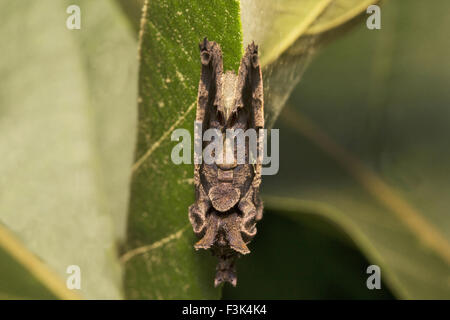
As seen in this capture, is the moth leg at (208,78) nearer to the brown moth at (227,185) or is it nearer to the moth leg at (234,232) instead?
the brown moth at (227,185)

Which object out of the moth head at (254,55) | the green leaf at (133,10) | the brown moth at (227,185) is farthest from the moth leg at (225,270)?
the green leaf at (133,10)

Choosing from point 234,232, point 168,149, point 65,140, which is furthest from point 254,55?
point 65,140

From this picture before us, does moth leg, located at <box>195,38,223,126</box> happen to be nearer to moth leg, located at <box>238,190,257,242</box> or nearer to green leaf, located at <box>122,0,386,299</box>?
green leaf, located at <box>122,0,386,299</box>

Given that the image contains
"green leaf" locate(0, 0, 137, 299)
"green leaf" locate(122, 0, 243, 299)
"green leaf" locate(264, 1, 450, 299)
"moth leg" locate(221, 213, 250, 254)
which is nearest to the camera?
"green leaf" locate(122, 0, 243, 299)

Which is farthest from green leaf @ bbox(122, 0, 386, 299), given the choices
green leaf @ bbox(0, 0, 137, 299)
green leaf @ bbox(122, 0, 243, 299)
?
green leaf @ bbox(0, 0, 137, 299)

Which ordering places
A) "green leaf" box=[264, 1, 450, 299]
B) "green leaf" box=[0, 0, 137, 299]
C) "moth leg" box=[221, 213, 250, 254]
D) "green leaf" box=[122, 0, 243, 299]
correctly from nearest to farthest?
"green leaf" box=[122, 0, 243, 299]
"moth leg" box=[221, 213, 250, 254]
"green leaf" box=[0, 0, 137, 299]
"green leaf" box=[264, 1, 450, 299]

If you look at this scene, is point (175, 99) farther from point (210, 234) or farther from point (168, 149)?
point (210, 234)

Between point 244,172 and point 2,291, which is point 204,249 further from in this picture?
point 2,291
